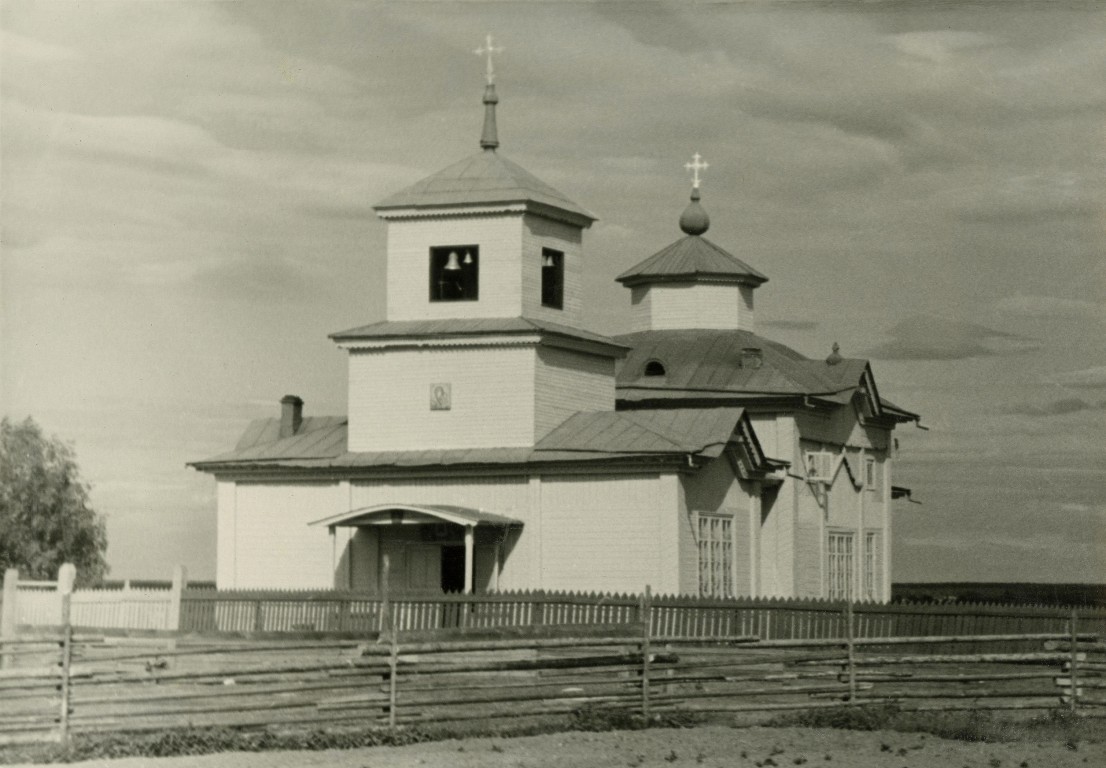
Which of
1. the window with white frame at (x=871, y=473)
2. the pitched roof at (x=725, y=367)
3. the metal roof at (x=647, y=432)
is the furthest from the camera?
the window with white frame at (x=871, y=473)

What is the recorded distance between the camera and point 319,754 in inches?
818

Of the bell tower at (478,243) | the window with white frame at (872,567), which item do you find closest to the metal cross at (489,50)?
the bell tower at (478,243)

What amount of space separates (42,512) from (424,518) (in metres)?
18.4

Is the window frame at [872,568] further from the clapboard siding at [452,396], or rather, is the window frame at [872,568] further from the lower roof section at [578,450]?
the clapboard siding at [452,396]

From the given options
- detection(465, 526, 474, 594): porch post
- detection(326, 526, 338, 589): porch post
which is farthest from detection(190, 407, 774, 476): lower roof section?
detection(465, 526, 474, 594): porch post

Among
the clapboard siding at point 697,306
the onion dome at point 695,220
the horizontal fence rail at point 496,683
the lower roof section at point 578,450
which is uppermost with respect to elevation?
the onion dome at point 695,220

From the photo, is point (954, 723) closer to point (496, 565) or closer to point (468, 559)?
point (468, 559)

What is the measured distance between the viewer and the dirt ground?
20.2 meters

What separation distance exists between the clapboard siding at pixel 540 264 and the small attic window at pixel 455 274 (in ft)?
3.85

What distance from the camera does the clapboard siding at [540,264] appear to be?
136 ft

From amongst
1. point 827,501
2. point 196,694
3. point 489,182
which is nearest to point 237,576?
point 489,182

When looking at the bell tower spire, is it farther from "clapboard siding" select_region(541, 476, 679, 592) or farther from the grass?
the grass

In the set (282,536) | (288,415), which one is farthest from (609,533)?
(288,415)

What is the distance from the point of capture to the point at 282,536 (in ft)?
139
